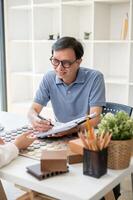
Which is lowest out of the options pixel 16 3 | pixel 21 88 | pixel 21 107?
pixel 21 107

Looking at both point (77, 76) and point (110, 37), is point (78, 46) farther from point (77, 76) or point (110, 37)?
point (110, 37)

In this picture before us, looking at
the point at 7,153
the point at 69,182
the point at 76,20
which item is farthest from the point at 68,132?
the point at 76,20

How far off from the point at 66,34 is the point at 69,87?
4.57 feet

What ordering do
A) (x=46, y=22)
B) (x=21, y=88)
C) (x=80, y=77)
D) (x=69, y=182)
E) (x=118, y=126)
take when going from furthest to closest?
(x=21, y=88), (x=46, y=22), (x=80, y=77), (x=118, y=126), (x=69, y=182)

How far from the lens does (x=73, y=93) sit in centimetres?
219

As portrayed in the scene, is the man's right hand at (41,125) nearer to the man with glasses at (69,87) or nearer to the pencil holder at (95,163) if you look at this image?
the man with glasses at (69,87)

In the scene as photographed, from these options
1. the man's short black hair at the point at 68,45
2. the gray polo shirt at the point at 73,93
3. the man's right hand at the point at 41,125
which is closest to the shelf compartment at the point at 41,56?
the gray polo shirt at the point at 73,93

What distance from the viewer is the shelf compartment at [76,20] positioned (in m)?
3.41

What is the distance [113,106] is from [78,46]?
1.59 ft

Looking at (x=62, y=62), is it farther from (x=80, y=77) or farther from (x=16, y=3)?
(x=16, y=3)

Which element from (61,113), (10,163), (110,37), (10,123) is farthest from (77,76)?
(110,37)

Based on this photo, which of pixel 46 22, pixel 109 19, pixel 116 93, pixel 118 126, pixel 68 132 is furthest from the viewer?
pixel 46 22

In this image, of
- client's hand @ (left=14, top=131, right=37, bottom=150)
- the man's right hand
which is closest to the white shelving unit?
the man's right hand

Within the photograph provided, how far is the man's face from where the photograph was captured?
6.57ft
